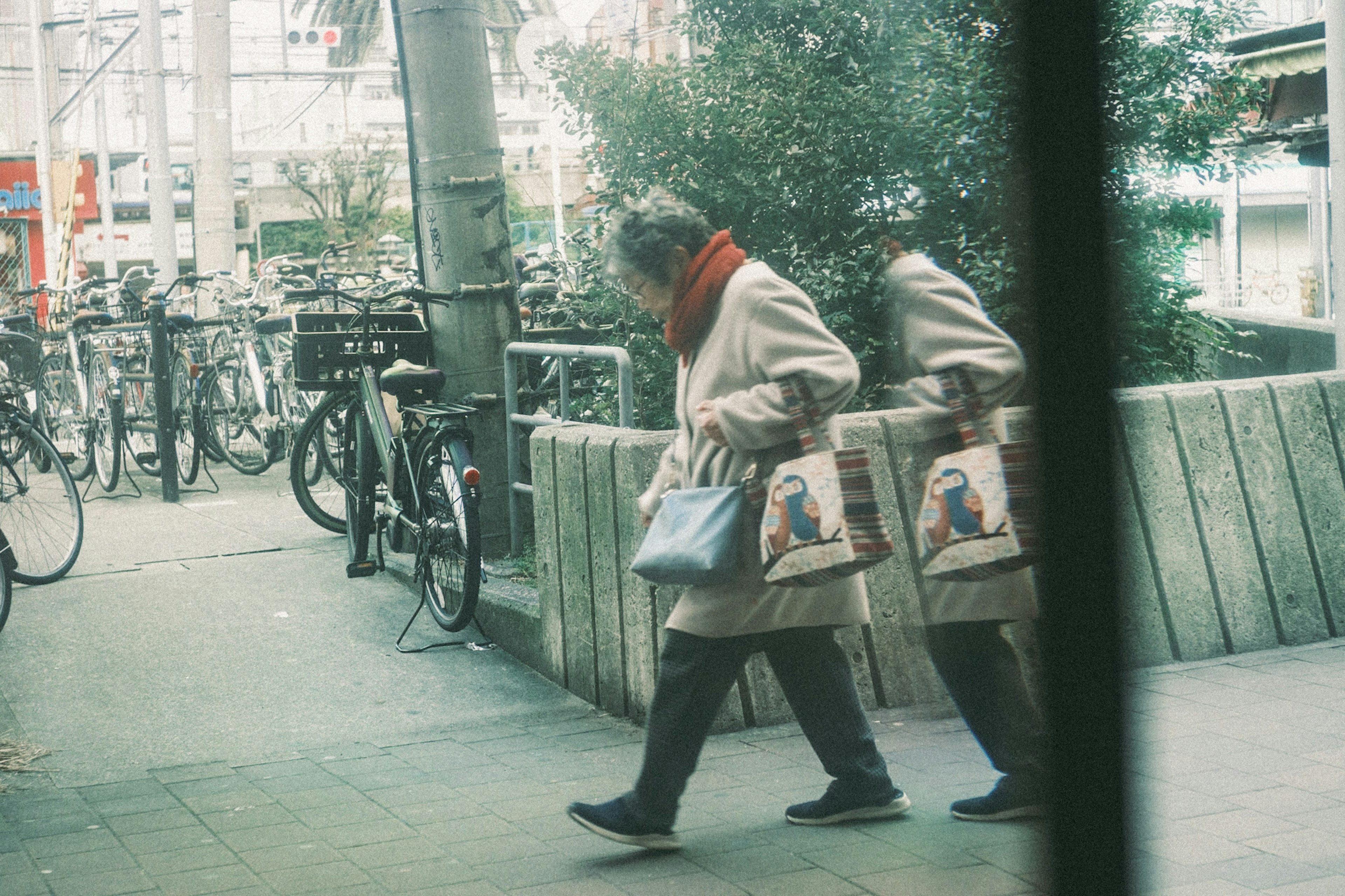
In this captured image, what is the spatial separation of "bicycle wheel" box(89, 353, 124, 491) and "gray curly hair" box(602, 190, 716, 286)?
7.48 metres

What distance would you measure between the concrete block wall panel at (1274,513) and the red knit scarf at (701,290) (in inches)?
106

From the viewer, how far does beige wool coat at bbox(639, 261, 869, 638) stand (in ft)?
12.2

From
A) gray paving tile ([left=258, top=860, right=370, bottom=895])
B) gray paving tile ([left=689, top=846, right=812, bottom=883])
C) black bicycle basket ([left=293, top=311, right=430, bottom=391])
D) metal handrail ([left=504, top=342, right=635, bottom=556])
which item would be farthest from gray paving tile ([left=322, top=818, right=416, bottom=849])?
black bicycle basket ([left=293, top=311, right=430, bottom=391])

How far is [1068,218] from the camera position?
6.77 m

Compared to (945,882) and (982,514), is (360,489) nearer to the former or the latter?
(982,514)

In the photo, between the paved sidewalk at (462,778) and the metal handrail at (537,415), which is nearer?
the paved sidewalk at (462,778)

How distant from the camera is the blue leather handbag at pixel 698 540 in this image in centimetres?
373

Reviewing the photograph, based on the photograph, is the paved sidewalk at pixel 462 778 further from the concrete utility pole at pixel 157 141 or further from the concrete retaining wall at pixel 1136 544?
the concrete utility pole at pixel 157 141

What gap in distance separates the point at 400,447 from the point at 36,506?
1912 millimetres

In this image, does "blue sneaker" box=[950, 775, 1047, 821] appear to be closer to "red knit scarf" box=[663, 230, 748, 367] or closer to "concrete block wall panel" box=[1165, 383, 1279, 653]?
"red knit scarf" box=[663, 230, 748, 367]

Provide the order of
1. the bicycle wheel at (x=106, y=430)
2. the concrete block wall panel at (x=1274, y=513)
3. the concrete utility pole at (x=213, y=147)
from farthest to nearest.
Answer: the concrete utility pole at (x=213, y=147), the bicycle wheel at (x=106, y=430), the concrete block wall panel at (x=1274, y=513)

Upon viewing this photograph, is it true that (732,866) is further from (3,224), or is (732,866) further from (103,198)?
(3,224)

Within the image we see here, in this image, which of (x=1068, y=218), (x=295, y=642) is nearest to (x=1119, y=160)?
(x=1068, y=218)

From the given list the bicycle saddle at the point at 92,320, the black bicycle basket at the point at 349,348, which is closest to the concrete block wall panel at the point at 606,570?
the black bicycle basket at the point at 349,348
